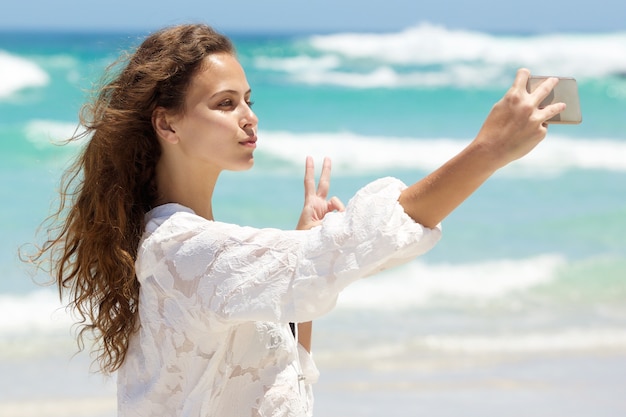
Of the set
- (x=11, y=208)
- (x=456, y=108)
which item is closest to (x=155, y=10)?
(x=456, y=108)

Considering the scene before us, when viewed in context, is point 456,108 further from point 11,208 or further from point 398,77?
point 11,208

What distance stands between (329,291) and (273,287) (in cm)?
12

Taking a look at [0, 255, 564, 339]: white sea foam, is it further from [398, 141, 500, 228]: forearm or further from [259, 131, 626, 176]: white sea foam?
[398, 141, 500, 228]: forearm

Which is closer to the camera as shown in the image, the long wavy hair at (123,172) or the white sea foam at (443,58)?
the long wavy hair at (123,172)

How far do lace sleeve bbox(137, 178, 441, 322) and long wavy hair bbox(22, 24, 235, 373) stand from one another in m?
0.12

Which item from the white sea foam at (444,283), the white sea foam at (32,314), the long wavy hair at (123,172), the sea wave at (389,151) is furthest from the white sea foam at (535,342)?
the sea wave at (389,151)

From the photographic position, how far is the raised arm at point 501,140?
5.17 ft

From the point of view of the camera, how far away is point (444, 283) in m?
7.25

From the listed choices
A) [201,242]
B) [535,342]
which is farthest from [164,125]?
[535,342]

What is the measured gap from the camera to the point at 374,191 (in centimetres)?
174

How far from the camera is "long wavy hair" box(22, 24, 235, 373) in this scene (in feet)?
6.92

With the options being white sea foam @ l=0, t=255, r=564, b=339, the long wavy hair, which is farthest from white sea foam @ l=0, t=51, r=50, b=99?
the long wavy hair

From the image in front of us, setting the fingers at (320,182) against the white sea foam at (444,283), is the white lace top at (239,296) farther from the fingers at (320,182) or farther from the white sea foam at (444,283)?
the white sea foam at (444,283)

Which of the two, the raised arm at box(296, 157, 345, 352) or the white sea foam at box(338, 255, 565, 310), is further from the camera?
the white sea foam at box(338, 255, 565, 310)
